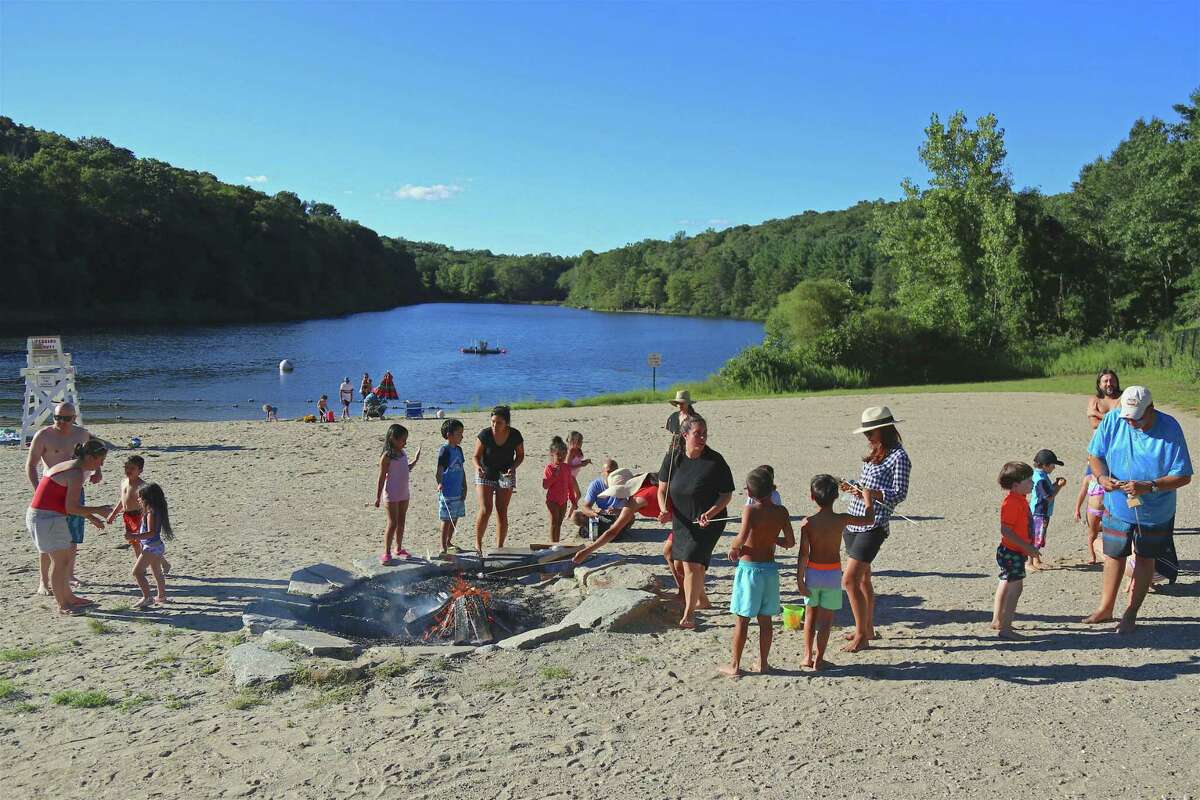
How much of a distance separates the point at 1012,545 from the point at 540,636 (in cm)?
335

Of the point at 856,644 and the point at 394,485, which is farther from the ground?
the point at 394,485

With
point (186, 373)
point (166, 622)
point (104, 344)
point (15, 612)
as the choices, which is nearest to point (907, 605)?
point (166, 622)

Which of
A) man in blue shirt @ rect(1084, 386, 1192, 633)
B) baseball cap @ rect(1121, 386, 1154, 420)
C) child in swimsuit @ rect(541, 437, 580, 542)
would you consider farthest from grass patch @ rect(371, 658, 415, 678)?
baseball cap @ rect(1121, 386, 1154, 420)

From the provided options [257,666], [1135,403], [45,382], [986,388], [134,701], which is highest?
[1135,403]

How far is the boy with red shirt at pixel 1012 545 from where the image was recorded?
6.27 meters

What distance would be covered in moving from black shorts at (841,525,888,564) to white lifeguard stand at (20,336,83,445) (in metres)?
16.0

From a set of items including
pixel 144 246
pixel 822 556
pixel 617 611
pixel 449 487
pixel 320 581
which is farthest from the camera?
pixel 144 246

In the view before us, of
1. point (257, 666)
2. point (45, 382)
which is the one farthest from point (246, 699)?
point (45, 382)

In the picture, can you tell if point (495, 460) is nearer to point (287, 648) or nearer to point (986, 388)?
point (287, 648)

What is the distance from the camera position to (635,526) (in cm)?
1054

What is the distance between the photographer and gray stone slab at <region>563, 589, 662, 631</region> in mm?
6875

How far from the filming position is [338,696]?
564 centimetres

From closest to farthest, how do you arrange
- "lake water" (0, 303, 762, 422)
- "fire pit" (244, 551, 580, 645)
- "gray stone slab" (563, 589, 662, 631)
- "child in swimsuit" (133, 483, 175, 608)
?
1. "gray stone slab" (563, 589, 662, 631)
2. "fire pit" (244, 551, 580, 645)
3. "child in swimsuit" (133, 483, 175, 608)
4. "lake water" (0, 303, 762, 422)

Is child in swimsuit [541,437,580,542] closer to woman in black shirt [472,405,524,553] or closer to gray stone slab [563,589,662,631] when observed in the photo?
woman in black shirt [472,405,524,553]
